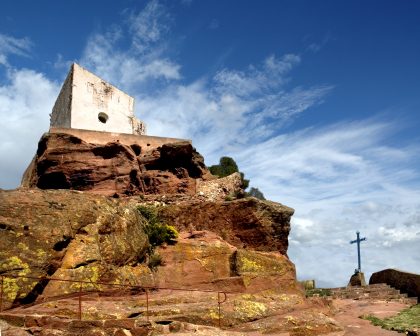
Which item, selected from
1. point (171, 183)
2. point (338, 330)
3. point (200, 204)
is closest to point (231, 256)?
point (200, 204)

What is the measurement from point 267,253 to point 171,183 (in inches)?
349

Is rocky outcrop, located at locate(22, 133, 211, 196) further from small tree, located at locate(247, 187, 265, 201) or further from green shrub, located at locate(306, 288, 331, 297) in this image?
small tree, located at locate(247, 187, 265, 201)

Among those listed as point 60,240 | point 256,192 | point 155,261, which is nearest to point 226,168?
point 256,192

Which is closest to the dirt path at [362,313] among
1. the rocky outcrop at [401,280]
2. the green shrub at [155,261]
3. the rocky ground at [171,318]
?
the rocky ground at [171,318]

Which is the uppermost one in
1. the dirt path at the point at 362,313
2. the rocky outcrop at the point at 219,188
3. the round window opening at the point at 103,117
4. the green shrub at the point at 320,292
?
the round window opening at the point at 103,117

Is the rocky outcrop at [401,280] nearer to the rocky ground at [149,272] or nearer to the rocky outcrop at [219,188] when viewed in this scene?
the rocky ground at [149,272]

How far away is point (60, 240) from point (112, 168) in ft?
39.4

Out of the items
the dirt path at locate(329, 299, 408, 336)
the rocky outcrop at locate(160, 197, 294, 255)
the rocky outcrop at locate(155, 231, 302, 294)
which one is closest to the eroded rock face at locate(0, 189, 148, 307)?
the rocky outcrop at locate(155, 231, 302, 294)

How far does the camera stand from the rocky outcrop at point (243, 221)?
16.7m

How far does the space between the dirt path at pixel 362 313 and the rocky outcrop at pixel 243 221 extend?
3.14 metres

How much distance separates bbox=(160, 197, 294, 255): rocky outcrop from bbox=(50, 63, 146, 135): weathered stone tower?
1992 cm

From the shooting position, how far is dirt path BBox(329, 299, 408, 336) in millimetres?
12039

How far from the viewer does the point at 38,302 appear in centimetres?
1059

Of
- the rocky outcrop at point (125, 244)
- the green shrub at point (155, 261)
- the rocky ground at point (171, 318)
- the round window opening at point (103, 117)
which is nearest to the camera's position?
the rocky ground at point (171, 318)
